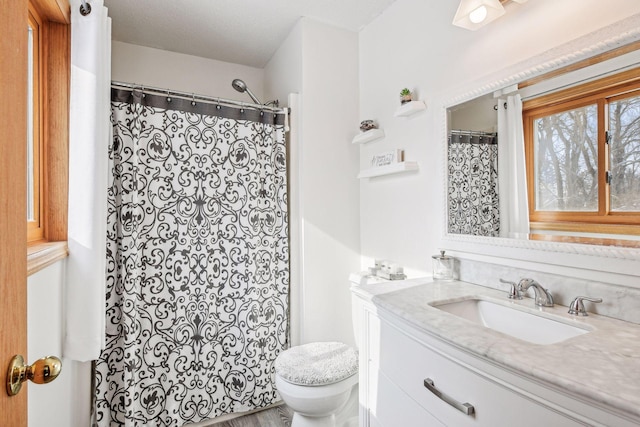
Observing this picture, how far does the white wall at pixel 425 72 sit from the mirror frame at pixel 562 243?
0.03 m

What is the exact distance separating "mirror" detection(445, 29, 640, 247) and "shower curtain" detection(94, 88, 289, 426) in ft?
3.48

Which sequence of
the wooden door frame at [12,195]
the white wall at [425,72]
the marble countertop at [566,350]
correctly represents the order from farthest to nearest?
the white wall at [425,72], the marble countertop at [566,350], the wooden door frame at [12,195]

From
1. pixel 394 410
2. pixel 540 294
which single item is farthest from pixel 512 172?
pixel 394 410

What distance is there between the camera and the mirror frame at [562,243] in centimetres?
100

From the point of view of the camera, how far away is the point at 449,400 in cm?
92

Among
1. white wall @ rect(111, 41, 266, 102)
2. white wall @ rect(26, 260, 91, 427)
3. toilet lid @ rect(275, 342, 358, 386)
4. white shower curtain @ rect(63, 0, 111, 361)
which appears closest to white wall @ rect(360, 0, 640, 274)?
toilet lid @ rect(275, 342, 358, 386)

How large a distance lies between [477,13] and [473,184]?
68 centimetres

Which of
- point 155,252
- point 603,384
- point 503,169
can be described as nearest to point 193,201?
point 155,252

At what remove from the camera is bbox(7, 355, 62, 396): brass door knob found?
1.71 ft

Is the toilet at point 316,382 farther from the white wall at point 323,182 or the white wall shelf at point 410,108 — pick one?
the white wall shelf at point 410,108

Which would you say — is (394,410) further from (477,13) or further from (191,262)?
(477,13)

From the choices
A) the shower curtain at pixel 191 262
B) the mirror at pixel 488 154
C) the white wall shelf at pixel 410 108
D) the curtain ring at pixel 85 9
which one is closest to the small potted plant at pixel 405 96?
the white wall shelf at pixel 410 108

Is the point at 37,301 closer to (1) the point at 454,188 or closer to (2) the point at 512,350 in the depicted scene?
(2) the point at 512,350

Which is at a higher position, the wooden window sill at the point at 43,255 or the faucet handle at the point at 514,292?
the wooden window sill at the point at 43,255
